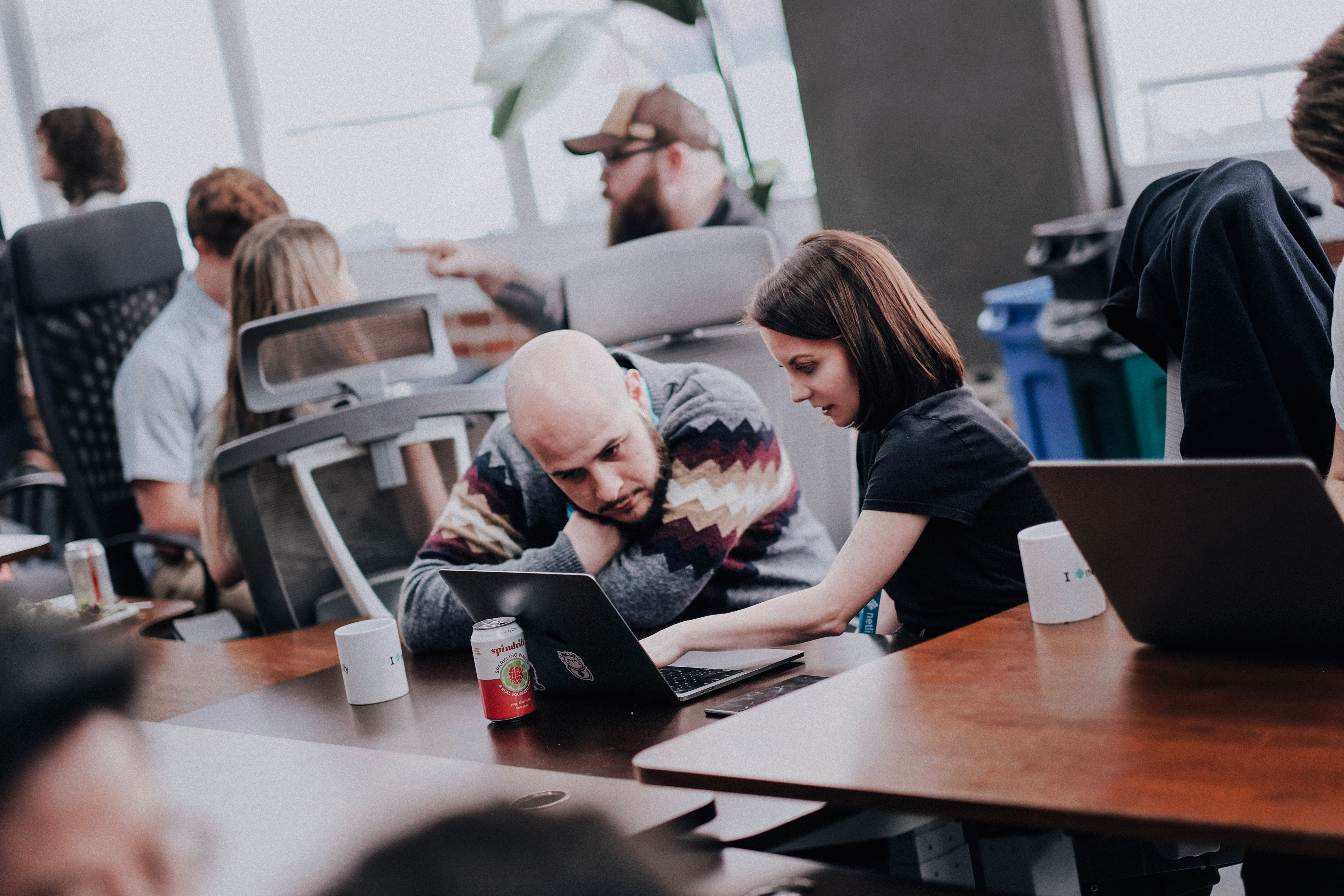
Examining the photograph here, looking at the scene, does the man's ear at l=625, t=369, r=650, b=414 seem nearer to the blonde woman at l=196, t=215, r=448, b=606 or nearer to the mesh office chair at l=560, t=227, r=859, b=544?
the mesh office chair at l=560, t=227, r=859, b=544

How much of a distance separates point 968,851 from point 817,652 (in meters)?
0.35

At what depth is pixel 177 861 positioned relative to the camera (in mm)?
398

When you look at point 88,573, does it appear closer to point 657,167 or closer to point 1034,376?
point 657,167

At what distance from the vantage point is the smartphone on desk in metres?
1.34

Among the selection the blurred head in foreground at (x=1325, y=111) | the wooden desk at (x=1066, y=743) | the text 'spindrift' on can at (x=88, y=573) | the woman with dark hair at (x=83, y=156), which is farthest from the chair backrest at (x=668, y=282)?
the woman with dark hair at (x=83, y=156)

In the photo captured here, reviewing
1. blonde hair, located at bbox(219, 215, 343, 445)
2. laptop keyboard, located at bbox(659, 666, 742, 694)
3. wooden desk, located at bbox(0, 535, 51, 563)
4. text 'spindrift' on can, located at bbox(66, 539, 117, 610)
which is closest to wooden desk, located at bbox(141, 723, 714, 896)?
laptop keyboard, located at bbox(659, 666, 742, 694)

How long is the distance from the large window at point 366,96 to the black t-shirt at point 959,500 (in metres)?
3.29

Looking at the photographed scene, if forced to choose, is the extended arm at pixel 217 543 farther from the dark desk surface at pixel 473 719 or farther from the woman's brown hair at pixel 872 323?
the woman's brown hair at pixel 872 323

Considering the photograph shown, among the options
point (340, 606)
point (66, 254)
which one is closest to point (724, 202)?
point (340, 606)

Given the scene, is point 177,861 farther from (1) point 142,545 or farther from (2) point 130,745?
(1) point 142,545

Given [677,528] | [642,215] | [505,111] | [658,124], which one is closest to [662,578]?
[677,528]

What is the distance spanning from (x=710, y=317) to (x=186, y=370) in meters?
1.59

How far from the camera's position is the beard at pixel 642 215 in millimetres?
3701

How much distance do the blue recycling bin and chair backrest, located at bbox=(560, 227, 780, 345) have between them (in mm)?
1102
